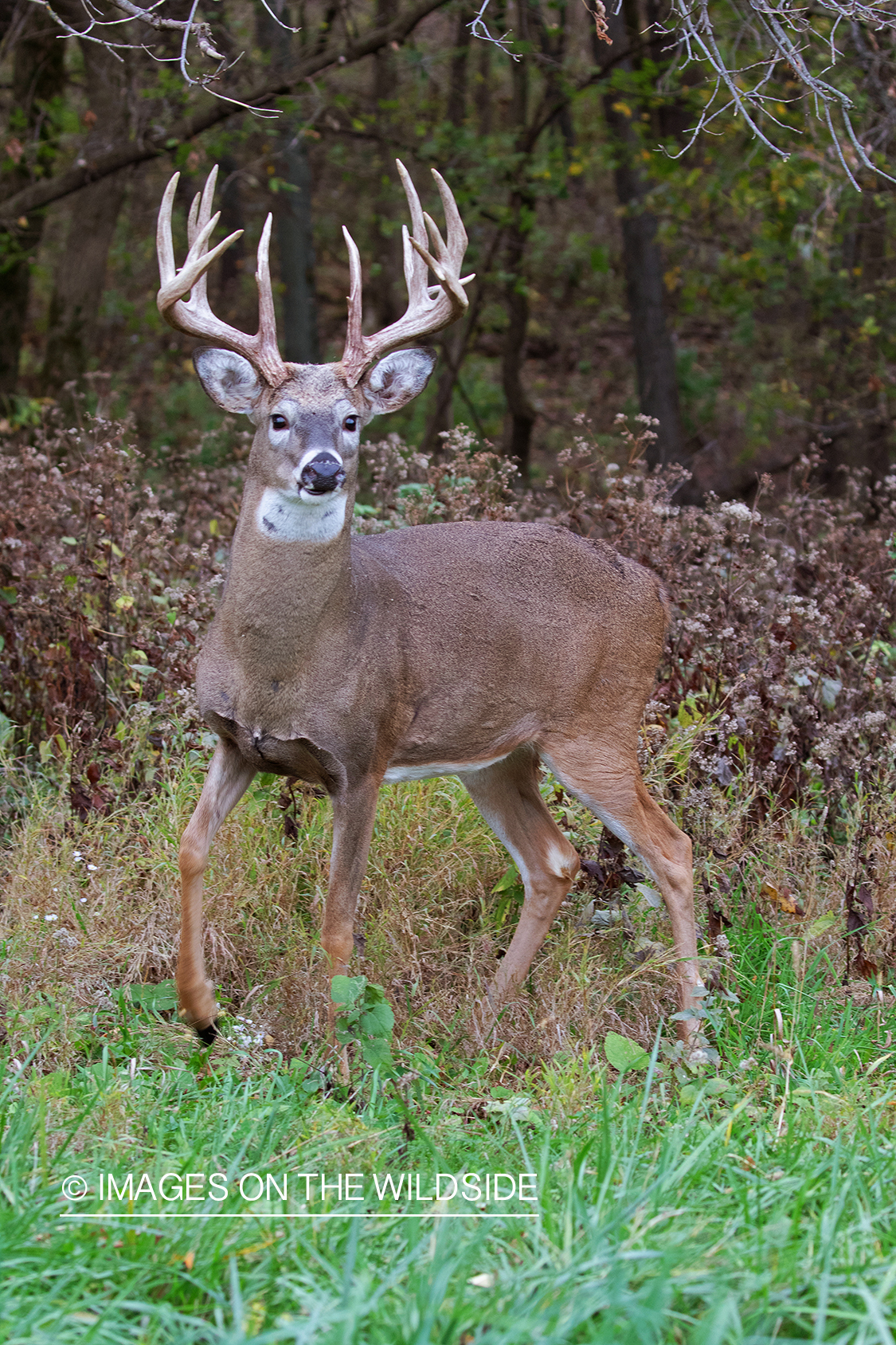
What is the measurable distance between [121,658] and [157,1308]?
3518 mm

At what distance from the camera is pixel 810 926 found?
14.4 ft

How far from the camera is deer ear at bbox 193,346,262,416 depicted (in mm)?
3836

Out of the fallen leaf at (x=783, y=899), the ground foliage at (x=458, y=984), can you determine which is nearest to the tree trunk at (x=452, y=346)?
the ground foliage at (x=458, y=984)

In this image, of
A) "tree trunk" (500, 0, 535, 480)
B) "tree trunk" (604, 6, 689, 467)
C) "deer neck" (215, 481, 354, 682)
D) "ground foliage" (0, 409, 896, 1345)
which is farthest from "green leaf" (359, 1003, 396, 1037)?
"tree trunk" (500, 0, 535, 480)

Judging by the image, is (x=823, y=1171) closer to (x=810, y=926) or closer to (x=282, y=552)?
(x=810, y=926)

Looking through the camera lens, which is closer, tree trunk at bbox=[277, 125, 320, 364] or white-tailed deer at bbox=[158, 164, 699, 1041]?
white-tailed deer at bbox=[158, 164, 699, 1041]

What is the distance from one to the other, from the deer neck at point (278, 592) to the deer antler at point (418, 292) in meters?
0.43

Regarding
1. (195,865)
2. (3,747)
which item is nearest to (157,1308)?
(195,865)

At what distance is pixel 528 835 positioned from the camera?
464cm

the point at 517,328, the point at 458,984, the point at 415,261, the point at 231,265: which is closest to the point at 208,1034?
the point at 458,984

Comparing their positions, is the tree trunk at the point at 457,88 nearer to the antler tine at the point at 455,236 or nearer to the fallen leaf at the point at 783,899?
the antler tine at the point at 455,236

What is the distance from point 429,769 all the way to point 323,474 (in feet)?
3.42

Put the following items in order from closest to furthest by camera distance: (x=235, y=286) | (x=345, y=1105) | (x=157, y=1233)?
1. (x=157, y=1233)
2. (x=345, y=1105)
3. (x=235, y=286)

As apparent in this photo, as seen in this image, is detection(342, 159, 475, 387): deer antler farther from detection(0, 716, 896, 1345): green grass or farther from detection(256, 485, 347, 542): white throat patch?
detection(0, 716, 896, 1345): green grass
